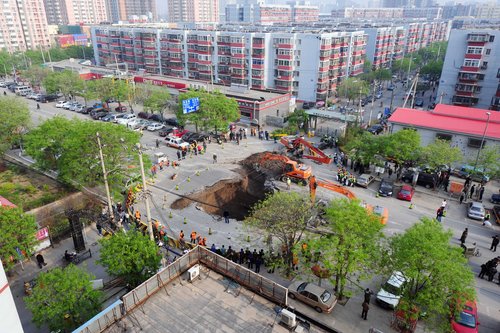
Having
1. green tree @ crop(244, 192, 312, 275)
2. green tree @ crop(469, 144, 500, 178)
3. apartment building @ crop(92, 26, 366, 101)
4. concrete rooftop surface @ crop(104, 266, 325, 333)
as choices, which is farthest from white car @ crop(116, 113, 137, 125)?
green tree @ crop(469, 144, 500, 178)

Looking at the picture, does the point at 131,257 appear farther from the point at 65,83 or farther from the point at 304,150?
the point at 65,83

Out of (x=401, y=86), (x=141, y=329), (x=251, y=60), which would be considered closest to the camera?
(x=141, y=329)

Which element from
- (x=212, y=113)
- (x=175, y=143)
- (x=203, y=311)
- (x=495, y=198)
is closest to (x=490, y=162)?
(x=495, y=198)

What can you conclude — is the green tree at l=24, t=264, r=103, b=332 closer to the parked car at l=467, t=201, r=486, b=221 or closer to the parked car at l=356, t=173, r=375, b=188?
the parked car at l=356, t=173, r=375, b=188

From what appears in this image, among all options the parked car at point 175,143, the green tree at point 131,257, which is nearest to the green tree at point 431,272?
the green tree at point 131,257

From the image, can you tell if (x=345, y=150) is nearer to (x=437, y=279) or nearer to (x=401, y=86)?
(x=437, y=279)

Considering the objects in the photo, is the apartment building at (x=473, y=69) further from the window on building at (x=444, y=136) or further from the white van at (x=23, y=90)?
the white van at (x=23, y=90)

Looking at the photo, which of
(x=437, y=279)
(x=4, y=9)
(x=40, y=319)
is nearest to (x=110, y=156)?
(x=40, y=319)
